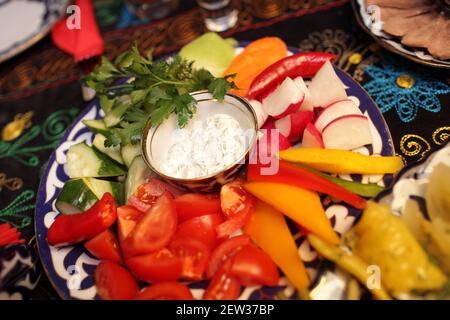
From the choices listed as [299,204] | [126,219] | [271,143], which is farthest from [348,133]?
[126,219]

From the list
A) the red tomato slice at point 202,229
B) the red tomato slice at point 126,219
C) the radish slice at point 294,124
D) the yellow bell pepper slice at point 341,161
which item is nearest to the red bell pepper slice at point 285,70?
the radish slice at point 294,124

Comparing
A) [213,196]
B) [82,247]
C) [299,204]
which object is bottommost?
[82,247]

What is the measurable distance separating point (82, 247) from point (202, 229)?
2.08 ft

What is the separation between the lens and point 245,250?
1786mm

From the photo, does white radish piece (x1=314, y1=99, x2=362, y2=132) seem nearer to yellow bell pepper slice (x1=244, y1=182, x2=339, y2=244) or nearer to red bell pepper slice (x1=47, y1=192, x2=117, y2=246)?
yellow bell pepper slice (x1=244, y1=182, x2=339, y2=244)

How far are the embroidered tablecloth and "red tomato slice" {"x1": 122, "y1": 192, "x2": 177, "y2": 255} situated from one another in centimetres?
57

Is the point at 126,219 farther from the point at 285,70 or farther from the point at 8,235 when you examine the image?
the point at 285,70

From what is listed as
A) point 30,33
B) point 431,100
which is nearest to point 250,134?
point 431,100

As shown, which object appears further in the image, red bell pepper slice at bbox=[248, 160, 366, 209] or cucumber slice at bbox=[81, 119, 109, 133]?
cucumber slice at bbox=[81, 119, 109, 133]

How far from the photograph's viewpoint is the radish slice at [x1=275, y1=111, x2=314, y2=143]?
7.13ft

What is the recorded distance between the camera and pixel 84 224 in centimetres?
195

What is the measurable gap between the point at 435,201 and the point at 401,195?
13 cm

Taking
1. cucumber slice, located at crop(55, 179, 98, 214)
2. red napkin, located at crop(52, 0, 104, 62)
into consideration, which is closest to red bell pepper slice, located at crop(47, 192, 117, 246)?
cucumber slice, located at crop(55, 179, 98, 214)

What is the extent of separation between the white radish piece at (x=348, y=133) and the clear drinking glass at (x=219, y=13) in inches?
64.2
